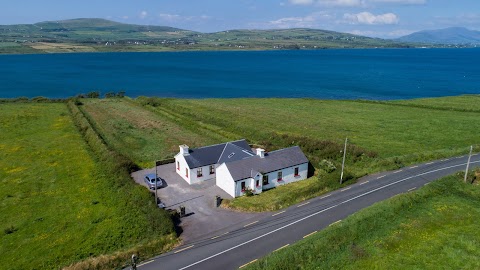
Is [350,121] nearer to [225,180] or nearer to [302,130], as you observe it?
[302,130]

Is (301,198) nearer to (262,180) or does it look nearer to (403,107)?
(262,180)

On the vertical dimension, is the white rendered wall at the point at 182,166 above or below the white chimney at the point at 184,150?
below

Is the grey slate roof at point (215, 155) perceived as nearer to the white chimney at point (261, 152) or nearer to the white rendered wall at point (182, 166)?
the white rendered wall at point (182, 166)

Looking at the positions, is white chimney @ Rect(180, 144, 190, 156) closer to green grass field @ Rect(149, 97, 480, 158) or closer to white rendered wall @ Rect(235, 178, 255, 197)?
white rendered wall @ Rect(235, 178, 255, 197)

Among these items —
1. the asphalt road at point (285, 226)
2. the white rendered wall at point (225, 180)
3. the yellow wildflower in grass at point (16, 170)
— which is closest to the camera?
the asphalt road at point (285, 226)

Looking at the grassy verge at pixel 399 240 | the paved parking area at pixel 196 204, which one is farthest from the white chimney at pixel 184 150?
the grassy verge at pixel 399 240

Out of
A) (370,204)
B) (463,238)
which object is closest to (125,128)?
(370,204)

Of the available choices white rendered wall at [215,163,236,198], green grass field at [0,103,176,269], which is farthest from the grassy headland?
green grass field at [0,103,176,269]

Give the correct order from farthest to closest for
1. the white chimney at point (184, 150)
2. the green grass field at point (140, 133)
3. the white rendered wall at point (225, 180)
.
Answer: the green grass field at point (140, 133)
the white chimney at point (184, 150)
the white rendered wall at point (225, 180)
